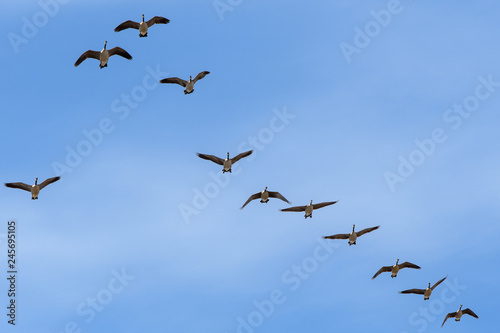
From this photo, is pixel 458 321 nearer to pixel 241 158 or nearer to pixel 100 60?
pixel 241 158

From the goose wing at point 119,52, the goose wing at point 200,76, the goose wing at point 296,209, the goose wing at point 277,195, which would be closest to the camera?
the goose wing at point 200,76

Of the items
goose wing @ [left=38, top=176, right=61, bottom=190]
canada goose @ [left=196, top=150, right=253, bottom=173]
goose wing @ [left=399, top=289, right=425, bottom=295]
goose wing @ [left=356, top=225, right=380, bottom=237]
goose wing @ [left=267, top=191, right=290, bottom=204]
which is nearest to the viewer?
goose wing @ [left=38, top=176, right=61, bottom=190]

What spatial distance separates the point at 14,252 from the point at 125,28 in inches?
816

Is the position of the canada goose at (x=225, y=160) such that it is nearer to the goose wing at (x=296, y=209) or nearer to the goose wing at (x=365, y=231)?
the goose wing at (x=296, y=209)

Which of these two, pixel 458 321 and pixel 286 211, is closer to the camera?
pixel 286 211

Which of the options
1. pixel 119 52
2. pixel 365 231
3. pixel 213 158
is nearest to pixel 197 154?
pixel 213 158

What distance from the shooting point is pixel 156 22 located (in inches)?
3201

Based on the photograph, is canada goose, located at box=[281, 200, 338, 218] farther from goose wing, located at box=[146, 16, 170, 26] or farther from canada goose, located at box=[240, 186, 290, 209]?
goose wing, located at box=[146, 16, 170, 26]

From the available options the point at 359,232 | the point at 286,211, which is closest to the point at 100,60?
the point at 286,211

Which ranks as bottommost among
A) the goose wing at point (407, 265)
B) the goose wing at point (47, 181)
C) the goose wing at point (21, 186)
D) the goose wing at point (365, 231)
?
the goose wing at point (407, 265)

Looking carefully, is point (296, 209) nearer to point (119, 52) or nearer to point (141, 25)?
point (119, 52)

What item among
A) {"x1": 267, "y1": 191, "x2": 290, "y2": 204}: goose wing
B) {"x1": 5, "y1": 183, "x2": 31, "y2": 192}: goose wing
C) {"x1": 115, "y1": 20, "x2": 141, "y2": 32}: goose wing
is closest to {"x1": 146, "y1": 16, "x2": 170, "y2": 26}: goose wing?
{"x1": 115, "y1": 20, "x2": 141, "y2": 32}: goose wing

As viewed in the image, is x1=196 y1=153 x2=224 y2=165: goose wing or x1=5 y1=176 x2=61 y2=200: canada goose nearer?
x1=5 y1=176 x2=61 y2=200: canada goose

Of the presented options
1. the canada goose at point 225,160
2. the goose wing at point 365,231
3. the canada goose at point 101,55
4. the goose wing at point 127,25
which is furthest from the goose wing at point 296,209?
the goose wing at point 127,25
